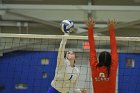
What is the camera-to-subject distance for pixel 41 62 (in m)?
9.97

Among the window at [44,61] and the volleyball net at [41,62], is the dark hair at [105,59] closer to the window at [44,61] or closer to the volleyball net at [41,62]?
the volleyball net at [41,62]

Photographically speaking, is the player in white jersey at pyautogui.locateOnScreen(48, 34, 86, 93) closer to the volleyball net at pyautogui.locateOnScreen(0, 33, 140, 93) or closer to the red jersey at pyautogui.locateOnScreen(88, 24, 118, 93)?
the red jersey at pyautogui.locateOnScreen(88, 24, 118, 93)

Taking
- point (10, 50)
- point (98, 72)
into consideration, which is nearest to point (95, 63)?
point (98, 72)

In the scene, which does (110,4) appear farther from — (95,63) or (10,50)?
(95,63)

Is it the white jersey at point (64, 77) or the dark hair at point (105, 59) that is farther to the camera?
the white jersey at point (64, 77)

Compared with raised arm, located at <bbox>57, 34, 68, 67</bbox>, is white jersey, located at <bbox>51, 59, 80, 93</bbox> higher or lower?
lower

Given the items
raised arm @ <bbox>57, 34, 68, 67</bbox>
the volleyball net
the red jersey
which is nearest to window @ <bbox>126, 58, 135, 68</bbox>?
the volleyball net

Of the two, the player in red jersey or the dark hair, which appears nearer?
the dark hair

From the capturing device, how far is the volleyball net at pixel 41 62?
966 centimetres

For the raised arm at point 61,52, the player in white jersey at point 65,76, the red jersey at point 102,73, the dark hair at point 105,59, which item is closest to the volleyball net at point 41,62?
the player in white jersey at point 65,76

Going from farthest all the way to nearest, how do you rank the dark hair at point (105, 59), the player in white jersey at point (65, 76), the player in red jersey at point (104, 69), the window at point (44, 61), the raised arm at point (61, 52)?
the window at point (44, 61) < the player in white jersey at point (65, 76) < the raised arm at point (61, 52) < the player in red jersey at point (104, 69) < the dark hair at point (105, 59)

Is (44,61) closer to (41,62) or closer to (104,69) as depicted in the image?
(41,62)

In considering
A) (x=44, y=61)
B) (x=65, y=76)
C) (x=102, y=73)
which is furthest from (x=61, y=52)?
(x=44, y=61)

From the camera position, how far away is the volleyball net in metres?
9.66
